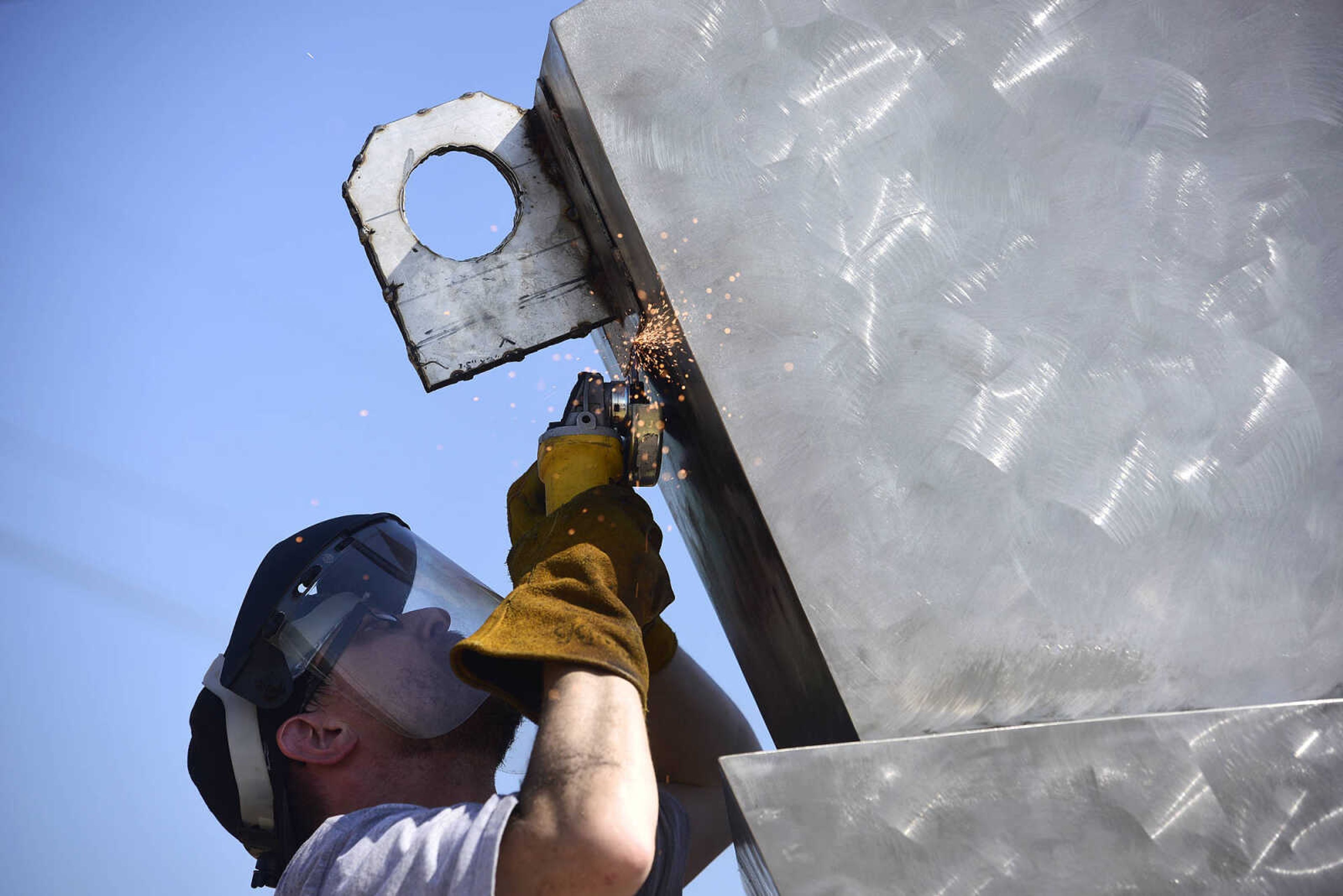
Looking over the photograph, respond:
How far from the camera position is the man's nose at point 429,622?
167cm

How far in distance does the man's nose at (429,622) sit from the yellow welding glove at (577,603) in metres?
0.43

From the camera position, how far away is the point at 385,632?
166cm

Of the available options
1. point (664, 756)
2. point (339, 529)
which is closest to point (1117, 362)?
point (664, 756)

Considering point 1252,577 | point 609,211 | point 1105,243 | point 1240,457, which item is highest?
point 609,211

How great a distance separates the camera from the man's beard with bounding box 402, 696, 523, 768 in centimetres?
162

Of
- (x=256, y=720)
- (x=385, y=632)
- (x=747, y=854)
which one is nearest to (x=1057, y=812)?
(x=747, y=854)

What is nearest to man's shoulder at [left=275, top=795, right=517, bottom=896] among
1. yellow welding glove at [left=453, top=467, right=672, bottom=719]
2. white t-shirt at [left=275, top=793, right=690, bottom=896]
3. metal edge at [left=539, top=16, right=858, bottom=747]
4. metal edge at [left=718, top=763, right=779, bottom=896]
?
white t-shirt at [left=275, top=793, right=690, bottom=896]

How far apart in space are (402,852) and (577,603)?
35 centimetres

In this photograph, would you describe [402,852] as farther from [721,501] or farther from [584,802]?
[721,501]

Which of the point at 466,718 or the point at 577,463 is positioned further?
the point at 466,718

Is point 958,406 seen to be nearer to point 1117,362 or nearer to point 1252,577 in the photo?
point 1117,362

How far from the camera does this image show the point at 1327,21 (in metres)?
1.22

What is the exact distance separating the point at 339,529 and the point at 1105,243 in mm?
1359

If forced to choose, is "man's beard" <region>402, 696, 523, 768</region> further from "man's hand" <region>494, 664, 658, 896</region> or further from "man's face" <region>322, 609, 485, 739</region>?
"man's hand" <region>494, 664, 658, 896</region>
